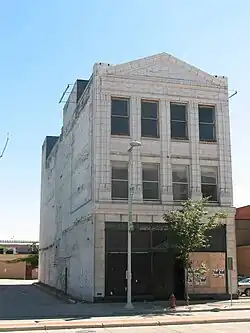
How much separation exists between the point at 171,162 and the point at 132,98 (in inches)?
171

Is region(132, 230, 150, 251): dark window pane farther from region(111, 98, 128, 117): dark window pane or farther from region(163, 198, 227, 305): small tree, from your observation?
region(111, 98, 128, 117): dark window pane

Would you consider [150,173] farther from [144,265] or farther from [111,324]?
[111,324]

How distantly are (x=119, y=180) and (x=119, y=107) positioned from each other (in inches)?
169

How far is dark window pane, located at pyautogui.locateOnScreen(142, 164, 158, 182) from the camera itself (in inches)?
1117

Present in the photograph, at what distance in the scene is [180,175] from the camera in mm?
29078

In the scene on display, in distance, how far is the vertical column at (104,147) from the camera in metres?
27.3

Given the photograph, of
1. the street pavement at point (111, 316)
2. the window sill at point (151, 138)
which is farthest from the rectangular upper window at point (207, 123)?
the street pavement at point (111, 316)

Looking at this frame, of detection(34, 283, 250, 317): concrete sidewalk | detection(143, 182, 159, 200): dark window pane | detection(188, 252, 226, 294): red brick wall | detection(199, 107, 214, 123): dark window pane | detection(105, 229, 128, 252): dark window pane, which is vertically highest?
detection(199, 107, 214, 123): dark window pane

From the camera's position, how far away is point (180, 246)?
2456cm

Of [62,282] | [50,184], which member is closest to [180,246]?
[62,282]

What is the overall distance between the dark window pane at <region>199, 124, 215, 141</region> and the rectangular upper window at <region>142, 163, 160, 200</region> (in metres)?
3.58

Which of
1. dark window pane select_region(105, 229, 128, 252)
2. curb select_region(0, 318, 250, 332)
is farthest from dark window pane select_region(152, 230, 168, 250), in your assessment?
curb select_region(0, 318, 250, 332)

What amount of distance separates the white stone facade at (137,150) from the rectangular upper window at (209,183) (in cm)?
33

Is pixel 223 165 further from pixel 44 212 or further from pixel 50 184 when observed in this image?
pixel 44 212
